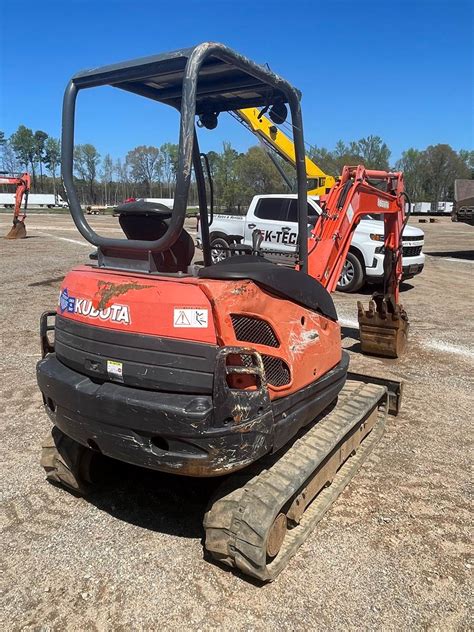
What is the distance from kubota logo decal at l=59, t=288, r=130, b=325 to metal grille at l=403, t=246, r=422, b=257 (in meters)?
9.59

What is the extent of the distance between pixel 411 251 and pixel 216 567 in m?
10.1

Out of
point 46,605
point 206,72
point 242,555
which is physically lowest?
point 46,605

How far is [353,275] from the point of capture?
462 inches

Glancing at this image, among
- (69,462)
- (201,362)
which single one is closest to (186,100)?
(201,362)

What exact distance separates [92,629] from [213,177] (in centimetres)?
300

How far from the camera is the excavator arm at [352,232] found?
560cm

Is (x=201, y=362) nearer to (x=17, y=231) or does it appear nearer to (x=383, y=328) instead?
(x=383, y=328)

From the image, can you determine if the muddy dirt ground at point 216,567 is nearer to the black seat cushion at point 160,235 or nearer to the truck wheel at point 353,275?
the black seat cushion at point 160,235

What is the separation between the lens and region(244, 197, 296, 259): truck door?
11.9 meters

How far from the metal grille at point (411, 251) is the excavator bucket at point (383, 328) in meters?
4.98

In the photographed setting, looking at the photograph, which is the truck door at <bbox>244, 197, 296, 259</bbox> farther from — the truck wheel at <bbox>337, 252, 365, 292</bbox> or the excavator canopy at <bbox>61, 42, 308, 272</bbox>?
the excavator canopy at <bbox>61, 42, 308, 272</bbox>

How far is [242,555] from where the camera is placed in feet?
9.29

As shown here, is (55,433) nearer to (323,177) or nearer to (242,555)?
(242,555)

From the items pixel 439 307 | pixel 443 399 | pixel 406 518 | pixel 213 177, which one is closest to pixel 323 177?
pixel 439 307
